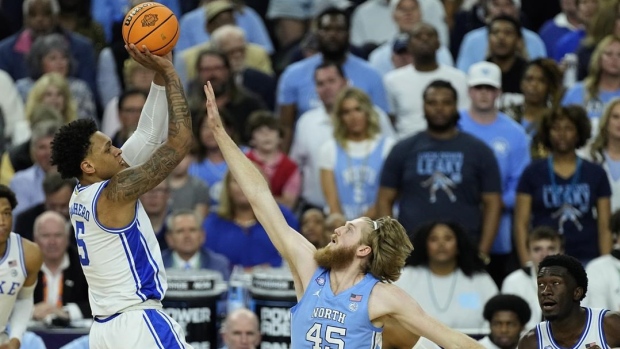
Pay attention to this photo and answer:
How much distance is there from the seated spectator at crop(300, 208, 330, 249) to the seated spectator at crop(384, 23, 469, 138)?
82.7 inches

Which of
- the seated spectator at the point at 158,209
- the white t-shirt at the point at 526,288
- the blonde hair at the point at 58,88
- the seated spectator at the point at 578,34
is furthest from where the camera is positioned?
the seated spectator at the point at 578,34

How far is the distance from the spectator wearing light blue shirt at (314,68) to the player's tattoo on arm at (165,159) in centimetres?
615

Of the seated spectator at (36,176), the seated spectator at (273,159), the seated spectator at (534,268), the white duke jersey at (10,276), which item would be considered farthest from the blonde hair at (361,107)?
the white duke jersey at (10,276)

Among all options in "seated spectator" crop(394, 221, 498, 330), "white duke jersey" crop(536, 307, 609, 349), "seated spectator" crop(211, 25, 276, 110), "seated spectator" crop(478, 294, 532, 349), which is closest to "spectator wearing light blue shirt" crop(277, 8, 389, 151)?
"seated spectator" crop(211, 25, 276, 110)

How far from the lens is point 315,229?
12.5m

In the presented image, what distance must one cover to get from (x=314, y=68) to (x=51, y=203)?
3.31m

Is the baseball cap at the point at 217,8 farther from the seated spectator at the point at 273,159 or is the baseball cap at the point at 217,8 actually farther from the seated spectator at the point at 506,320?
the seated spectator at the point at 506,320

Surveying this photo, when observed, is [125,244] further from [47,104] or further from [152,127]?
[47,104]

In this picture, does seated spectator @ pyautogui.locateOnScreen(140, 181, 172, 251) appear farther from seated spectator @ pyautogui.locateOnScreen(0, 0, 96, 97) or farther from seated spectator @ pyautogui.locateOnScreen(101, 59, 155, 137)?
seated spectator @ pyautogui.locateOnScreen(0, 0, 96, 97)

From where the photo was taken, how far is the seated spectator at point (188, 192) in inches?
523

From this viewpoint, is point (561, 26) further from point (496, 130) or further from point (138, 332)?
point (138, 332)

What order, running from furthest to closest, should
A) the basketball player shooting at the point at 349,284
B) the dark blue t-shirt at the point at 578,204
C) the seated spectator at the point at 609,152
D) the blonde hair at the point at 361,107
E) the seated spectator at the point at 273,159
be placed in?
the seated spectator at the point at 273,159
the blonde hair at the point at 361,107
the seated spectator at the point at 609,152
the dark blue t-shirt at the point at 578,204
the basketball player shooting at the point at 349,284

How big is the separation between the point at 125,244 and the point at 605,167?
6131 mm

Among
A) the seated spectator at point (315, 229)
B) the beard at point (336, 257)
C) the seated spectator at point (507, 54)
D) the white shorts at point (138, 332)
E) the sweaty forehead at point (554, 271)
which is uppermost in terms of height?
the seated spectator at point (507, 54)
